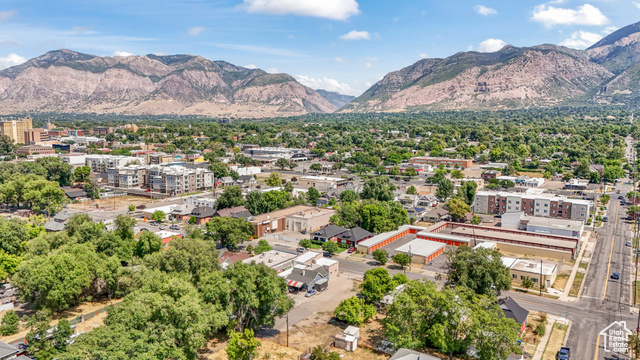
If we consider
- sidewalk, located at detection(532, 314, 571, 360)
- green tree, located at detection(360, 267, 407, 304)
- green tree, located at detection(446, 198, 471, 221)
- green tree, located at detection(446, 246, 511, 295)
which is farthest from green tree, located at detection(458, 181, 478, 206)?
green tree, located at detection(360, 267, 407, 304)

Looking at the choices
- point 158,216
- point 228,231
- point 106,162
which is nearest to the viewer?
point 228,231

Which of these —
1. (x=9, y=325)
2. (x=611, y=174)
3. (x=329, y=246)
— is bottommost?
(x=9, y=325)

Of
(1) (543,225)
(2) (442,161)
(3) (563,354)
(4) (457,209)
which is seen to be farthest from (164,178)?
(3) (563,354)

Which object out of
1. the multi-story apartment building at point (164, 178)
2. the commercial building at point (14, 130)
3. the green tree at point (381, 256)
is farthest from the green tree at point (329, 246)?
the commercial building at point (14, 130)

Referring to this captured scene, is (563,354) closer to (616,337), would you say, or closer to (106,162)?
(616,337)

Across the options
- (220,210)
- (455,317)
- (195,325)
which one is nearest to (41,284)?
(195,325)

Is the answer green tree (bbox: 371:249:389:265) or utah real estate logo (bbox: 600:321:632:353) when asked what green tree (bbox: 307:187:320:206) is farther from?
utah real estate logo (bbox: 600:321:632:353)
